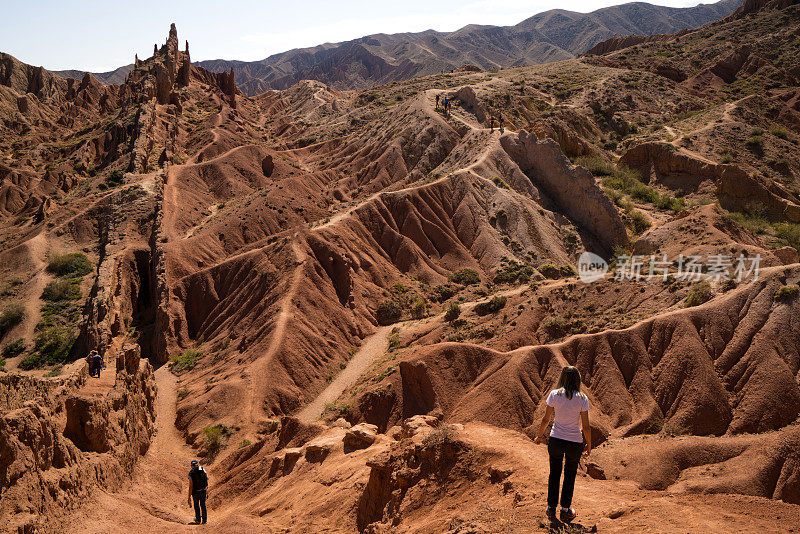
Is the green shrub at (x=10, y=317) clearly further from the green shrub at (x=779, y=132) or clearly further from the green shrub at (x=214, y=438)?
the green shrub at (x=779, y=132)

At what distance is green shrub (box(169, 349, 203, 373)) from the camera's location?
39031mm

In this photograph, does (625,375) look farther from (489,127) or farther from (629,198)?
(489,127)

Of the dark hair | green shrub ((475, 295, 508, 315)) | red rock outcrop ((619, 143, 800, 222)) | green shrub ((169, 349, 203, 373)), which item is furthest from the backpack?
red rock outcrop ((619, 143, 800, 222))

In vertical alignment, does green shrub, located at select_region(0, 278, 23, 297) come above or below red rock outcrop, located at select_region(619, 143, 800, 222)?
below

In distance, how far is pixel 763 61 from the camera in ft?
302

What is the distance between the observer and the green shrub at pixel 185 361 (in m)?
39.0

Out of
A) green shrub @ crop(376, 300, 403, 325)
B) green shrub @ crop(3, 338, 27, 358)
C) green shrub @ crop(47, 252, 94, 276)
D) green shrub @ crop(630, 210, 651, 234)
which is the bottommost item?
green shrub @ crop(3, 338, 27, 358)

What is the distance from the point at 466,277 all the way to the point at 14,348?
112 feet

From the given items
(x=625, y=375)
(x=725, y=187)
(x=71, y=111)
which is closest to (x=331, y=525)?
(x=625, y=375)

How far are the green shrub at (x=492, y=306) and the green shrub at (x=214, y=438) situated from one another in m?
16.1

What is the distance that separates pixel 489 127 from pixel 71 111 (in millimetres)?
79761

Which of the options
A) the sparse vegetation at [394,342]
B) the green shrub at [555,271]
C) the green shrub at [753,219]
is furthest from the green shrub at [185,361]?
the green shrub at [753,219]

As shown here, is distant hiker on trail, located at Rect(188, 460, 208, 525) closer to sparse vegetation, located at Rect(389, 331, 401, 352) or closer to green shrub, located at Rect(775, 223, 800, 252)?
sparse vegetation, located at Rect(389, 331, 401, 352)

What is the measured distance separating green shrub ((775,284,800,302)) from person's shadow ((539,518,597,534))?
19.4m
